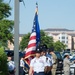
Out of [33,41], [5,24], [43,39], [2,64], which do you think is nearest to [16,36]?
[2,64]

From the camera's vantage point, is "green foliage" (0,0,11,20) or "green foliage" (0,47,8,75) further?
"green foliage" (0,0,11,20)

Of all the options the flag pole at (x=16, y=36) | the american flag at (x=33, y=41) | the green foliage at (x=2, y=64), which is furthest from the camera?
the american flag at (x=33, y=41)

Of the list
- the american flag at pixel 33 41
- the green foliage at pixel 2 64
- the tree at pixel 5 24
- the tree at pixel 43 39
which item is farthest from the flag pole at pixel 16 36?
the tree at pixel 43 39

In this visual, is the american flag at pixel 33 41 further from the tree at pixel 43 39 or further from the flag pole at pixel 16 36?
the tree at pixel 43 39

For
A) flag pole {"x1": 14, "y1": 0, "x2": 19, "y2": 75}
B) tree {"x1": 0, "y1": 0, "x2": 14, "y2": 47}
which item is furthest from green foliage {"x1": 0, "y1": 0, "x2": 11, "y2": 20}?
flag pole {"x1": 14, "y1": 0, "x2": 19, "y2": 75}

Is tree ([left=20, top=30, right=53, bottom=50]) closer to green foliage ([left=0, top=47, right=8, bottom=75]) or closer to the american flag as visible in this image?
the american flag

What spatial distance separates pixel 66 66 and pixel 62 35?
587ft

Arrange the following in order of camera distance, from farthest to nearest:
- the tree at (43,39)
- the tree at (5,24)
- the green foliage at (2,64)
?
the tree at (43,39) → the tree at (5,24) → the green foliage at (2,64)

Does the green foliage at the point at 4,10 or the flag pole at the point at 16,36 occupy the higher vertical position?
the green foliage at the point at 4,10

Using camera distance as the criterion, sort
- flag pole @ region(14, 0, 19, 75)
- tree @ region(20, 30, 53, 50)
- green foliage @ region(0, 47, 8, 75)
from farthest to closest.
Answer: tree @ region(20, 30, 53, 50), flag pole @ region(14, 0, 19, 75), green foliage @ region(0, 47, 8, 75)

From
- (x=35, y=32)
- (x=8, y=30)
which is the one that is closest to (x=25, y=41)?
(x=8, y=30)

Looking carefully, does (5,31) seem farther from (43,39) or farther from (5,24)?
(43,39)

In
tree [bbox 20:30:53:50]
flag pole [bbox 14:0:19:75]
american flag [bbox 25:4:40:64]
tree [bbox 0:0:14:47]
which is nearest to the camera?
flag pole [bbox 14:0:19:75]

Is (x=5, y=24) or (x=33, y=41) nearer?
(x=33, y=41)
